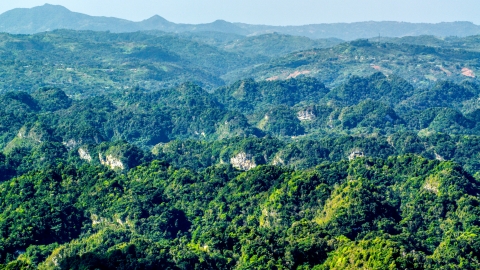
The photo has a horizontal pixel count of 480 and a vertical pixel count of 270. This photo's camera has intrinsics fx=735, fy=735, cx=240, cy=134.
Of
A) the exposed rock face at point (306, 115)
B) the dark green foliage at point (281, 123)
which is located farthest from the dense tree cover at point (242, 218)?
the exposed rock face at point (306, 115)

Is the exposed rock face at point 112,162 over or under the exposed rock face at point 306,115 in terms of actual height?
over

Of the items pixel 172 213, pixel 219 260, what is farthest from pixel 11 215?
pixel 219 260

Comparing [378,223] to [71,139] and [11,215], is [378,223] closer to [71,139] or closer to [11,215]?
[11,215]

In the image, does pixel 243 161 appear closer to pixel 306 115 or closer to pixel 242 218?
pixel 242 218

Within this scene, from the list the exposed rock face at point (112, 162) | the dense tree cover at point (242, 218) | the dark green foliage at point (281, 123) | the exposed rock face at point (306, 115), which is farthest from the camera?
the exposed rock face at point (306, 115)

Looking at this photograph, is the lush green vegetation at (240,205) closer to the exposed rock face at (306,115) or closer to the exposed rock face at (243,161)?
the exposed rock face at (243,161)
